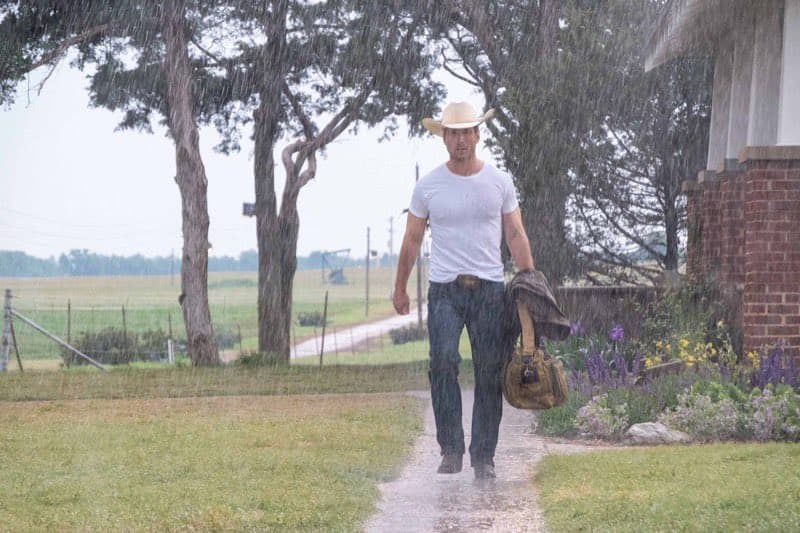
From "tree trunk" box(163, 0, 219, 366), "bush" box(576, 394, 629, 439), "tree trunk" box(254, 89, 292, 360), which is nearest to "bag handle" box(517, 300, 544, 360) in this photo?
"bush" box(576, 394, 629, 439)

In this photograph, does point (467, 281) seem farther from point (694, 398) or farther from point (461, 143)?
point (694, 398)

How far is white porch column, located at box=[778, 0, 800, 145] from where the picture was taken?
35.9 ft

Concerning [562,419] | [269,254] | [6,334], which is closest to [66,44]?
[6,334]

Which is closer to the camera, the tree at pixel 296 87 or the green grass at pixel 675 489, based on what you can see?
the green grass at pixel 675 489

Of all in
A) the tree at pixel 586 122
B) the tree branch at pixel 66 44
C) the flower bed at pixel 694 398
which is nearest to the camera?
the flower bed at pixel 694 398

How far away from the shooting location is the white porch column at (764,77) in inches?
480

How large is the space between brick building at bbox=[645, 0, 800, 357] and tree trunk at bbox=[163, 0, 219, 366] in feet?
32.8

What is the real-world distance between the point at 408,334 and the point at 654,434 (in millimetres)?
56114

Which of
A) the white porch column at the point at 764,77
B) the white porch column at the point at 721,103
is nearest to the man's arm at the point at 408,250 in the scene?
the white porch column at the point at 764,77

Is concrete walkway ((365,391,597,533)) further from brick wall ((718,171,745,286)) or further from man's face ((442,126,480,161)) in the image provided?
brick wall ((718,171,745,286))

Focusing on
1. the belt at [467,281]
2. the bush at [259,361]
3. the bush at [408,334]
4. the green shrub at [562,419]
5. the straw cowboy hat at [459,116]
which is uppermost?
the straw cowboy hat at [459,116]

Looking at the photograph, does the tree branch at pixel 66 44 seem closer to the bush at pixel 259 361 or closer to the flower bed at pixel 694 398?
the bush at pixel 259 361

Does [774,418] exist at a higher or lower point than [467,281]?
lower

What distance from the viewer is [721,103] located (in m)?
15.1
